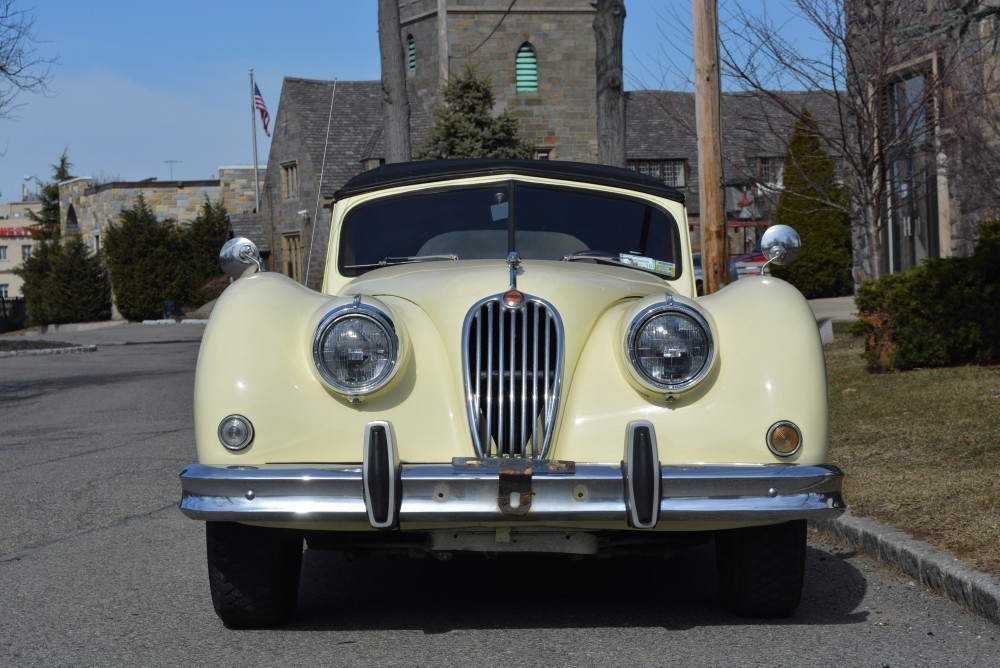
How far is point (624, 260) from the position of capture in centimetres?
604

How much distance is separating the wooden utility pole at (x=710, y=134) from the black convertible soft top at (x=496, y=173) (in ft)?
14.5

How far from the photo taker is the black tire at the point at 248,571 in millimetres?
4727

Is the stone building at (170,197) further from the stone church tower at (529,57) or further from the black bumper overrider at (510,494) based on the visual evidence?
the black bumper overrider at (510,494)

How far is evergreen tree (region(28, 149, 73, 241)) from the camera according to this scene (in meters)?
68.6

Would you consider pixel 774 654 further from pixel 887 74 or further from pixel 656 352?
pixel 887 74

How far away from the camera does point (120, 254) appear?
48.4 meters

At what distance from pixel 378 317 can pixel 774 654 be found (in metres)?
1.84

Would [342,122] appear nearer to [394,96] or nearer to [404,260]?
[394,96]

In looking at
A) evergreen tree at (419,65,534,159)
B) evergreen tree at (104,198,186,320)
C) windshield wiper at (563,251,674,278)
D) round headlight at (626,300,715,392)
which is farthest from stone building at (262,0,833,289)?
round headlight at (626,300,715,392)

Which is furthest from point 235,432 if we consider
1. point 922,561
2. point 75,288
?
point 75,288

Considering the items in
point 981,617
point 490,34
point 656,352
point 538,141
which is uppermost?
point 490,34

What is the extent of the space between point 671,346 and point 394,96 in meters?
15.5

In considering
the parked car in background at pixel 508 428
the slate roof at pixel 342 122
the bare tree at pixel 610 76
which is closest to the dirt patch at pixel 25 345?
the bare tree at pixel 610 76

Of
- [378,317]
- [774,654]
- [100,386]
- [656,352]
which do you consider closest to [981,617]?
[774,654]
